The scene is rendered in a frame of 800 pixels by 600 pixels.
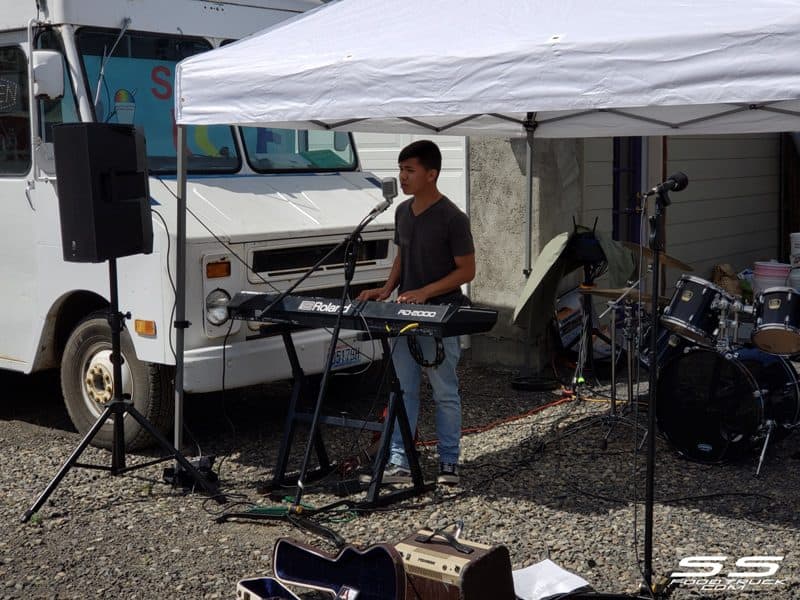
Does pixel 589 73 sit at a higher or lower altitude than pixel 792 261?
higher

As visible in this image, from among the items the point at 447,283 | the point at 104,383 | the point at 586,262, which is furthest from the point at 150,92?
the point at 586,262

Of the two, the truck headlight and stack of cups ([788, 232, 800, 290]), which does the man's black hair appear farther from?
stack of cups ([788, 232, 800, 290])

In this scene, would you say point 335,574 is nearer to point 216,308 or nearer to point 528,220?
point 216,308

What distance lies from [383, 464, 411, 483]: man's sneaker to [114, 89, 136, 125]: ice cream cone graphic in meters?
2.48

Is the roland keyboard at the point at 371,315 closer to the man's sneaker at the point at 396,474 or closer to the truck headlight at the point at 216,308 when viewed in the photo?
the truck headlight at the point at 216,308

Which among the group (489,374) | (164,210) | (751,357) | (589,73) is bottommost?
(489,374)

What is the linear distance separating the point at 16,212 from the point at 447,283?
2743 millimetres

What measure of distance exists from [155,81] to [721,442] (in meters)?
3.84

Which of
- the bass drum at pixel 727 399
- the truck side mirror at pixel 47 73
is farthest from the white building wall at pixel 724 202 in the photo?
the truck side mirror at pixel 47 73

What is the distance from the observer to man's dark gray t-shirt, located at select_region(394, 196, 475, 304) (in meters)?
5.67

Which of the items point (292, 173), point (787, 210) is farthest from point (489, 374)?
point (787, 210)

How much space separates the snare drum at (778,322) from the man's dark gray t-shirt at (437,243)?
1.67 m

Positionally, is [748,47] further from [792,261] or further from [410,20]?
[792,261]

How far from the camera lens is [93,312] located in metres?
6.57
